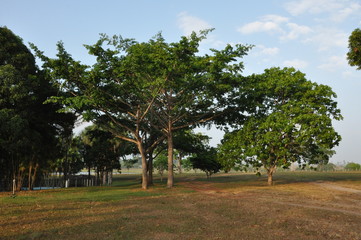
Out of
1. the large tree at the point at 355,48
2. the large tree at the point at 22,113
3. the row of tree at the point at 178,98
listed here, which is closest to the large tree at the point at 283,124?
the row of tree at the point at 178,98

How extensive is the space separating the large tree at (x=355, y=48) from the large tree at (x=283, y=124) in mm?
5036

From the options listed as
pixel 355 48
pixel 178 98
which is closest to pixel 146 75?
pixel 178 98

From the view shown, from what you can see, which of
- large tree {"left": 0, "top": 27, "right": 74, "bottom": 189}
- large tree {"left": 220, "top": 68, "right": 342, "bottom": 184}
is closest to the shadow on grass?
large tree {"left": 220, "top": 68, "right": 342, "bottom": 184}

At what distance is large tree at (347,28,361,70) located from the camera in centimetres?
3186

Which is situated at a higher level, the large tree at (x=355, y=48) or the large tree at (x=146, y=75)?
the large tree at (x=355, y=48)

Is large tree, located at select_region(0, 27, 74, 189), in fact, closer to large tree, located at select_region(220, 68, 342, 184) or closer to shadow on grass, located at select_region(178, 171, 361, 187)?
large tree, located at select_region(220, 68, 342, 184)

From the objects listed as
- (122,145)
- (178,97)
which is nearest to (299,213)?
(178,97)

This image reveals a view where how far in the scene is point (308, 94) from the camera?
102ft

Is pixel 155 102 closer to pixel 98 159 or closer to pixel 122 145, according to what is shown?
pixel 98 159

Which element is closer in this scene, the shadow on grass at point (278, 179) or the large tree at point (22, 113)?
the large tree at point (22, 113)

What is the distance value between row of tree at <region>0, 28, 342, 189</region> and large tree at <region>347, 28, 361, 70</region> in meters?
5.21

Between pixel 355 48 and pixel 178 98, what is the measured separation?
20.3 metres

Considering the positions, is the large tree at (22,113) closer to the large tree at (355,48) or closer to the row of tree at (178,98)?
the row of tree at (178,98)

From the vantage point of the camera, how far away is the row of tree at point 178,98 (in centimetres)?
2475
